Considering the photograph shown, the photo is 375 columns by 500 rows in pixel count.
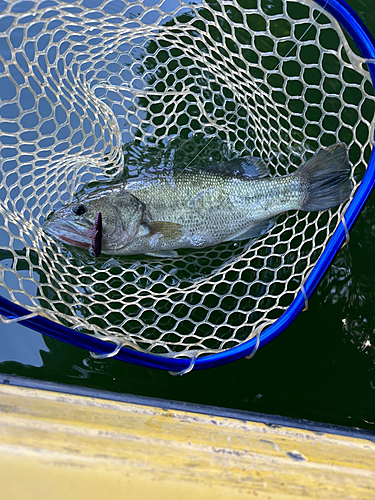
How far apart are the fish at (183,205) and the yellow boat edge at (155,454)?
1162 millimetres

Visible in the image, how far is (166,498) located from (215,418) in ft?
1.71

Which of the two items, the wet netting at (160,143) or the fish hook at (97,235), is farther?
the wet netting at (160,143)

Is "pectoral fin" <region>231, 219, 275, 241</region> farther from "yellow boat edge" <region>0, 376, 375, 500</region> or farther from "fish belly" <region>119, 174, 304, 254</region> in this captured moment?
"yellow boat edge" <region>0, 376, 375, 500</region>

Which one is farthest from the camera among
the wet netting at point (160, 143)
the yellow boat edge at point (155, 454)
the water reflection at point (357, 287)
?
the water reflection at point (357, 287)

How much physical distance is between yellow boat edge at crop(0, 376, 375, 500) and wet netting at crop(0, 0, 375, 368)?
31.6 inches

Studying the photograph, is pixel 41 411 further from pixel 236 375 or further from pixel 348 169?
pixel 348 169

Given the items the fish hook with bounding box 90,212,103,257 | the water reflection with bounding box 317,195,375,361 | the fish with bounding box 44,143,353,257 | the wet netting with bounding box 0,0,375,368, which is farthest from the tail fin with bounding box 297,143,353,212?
the fish hook with bounding box 90,212,103,257

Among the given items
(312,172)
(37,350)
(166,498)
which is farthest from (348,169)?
(37,350)

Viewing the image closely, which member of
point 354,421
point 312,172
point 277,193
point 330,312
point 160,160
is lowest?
point 354,421

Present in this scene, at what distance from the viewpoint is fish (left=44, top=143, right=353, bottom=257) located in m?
2.85

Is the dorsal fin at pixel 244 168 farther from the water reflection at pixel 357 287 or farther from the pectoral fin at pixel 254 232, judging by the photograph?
the water reflection at pixel 357 287

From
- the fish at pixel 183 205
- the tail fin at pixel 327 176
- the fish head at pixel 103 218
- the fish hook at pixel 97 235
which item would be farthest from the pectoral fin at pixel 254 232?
the fish hook at pixel 97 235

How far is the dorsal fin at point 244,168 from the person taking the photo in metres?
3.03

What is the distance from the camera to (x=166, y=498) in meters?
1.88
